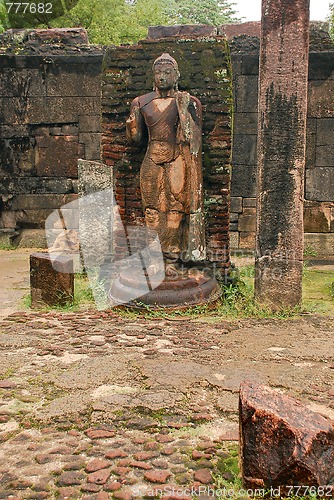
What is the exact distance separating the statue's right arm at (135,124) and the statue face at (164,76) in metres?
0.34

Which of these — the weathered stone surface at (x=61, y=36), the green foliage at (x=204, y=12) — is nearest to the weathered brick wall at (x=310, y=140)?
the weathered stone surface at (x=61, y=36)

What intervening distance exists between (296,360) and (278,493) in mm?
2028

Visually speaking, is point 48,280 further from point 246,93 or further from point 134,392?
point 246,93

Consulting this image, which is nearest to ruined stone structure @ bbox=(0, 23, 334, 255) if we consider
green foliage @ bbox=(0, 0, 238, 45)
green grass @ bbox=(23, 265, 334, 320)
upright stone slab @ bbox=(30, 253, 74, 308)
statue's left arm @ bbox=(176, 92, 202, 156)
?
green foliage @ bbox=(0, 0, 238, 45)

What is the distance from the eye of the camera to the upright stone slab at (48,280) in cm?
635

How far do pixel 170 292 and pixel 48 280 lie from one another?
1.40 meters

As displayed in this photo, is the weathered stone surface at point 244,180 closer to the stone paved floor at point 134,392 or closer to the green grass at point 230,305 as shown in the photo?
the green grass at point 230,305

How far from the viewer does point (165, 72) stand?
20.0 feet

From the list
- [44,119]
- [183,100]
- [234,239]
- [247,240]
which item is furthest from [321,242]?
[44,119]

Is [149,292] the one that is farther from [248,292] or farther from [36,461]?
[36,461]

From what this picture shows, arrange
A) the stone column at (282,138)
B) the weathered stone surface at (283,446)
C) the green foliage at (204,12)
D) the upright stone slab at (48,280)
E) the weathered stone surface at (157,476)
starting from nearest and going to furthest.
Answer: the weathered stone surface at (283,446) → the weathered stone surface at (157,476) → the stone column at (282,138) → the upright stone slab at (48,280) → the green foliage at (204,12)

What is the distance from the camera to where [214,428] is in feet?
11.6

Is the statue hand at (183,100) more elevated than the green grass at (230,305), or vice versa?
the statue hand at (183,100)

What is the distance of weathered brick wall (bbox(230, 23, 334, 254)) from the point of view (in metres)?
9.31
